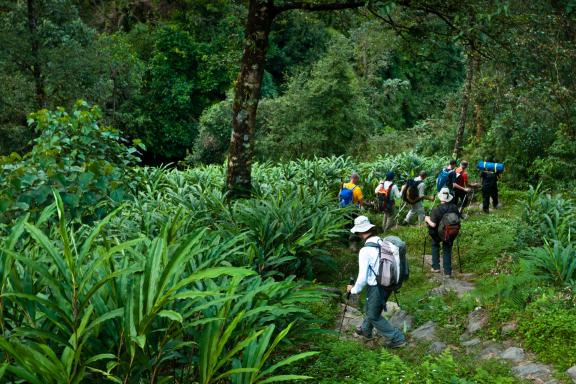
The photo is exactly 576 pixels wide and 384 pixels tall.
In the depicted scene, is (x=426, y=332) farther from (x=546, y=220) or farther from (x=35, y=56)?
(x=35, y=56)

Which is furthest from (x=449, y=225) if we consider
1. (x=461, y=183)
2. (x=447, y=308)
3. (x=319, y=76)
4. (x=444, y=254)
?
(x=319, y=76)

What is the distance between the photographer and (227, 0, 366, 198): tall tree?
8.93m

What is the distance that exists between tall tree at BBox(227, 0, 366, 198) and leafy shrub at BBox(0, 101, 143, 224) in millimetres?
1790

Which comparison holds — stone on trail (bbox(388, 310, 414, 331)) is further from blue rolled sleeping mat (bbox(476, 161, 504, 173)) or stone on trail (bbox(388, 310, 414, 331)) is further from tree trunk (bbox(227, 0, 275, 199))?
blue rolled sleeping mat (bbox(476, 161, 504, 173))

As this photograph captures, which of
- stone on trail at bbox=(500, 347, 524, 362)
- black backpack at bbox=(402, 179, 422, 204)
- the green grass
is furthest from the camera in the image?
black backpack at bbox=(402, 179, 422, 204)

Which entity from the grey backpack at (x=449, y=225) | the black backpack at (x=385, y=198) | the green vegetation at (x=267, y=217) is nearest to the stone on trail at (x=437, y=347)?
the green vegetation at (x=267, y=217)

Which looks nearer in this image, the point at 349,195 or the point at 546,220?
the point at 546,220

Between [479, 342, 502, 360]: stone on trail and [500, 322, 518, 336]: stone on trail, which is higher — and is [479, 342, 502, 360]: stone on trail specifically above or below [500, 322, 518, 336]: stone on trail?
below

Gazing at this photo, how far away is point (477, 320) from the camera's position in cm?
689

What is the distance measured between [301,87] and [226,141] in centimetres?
685

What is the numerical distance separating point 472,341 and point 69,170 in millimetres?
5355

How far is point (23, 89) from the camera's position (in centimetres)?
1995

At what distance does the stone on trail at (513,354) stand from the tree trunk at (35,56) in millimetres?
19631

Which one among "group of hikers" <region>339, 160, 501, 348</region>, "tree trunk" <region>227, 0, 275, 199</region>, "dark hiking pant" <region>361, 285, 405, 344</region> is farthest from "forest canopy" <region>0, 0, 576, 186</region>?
"dark hiking pant" <region>361, 285, 405, 344</region>
